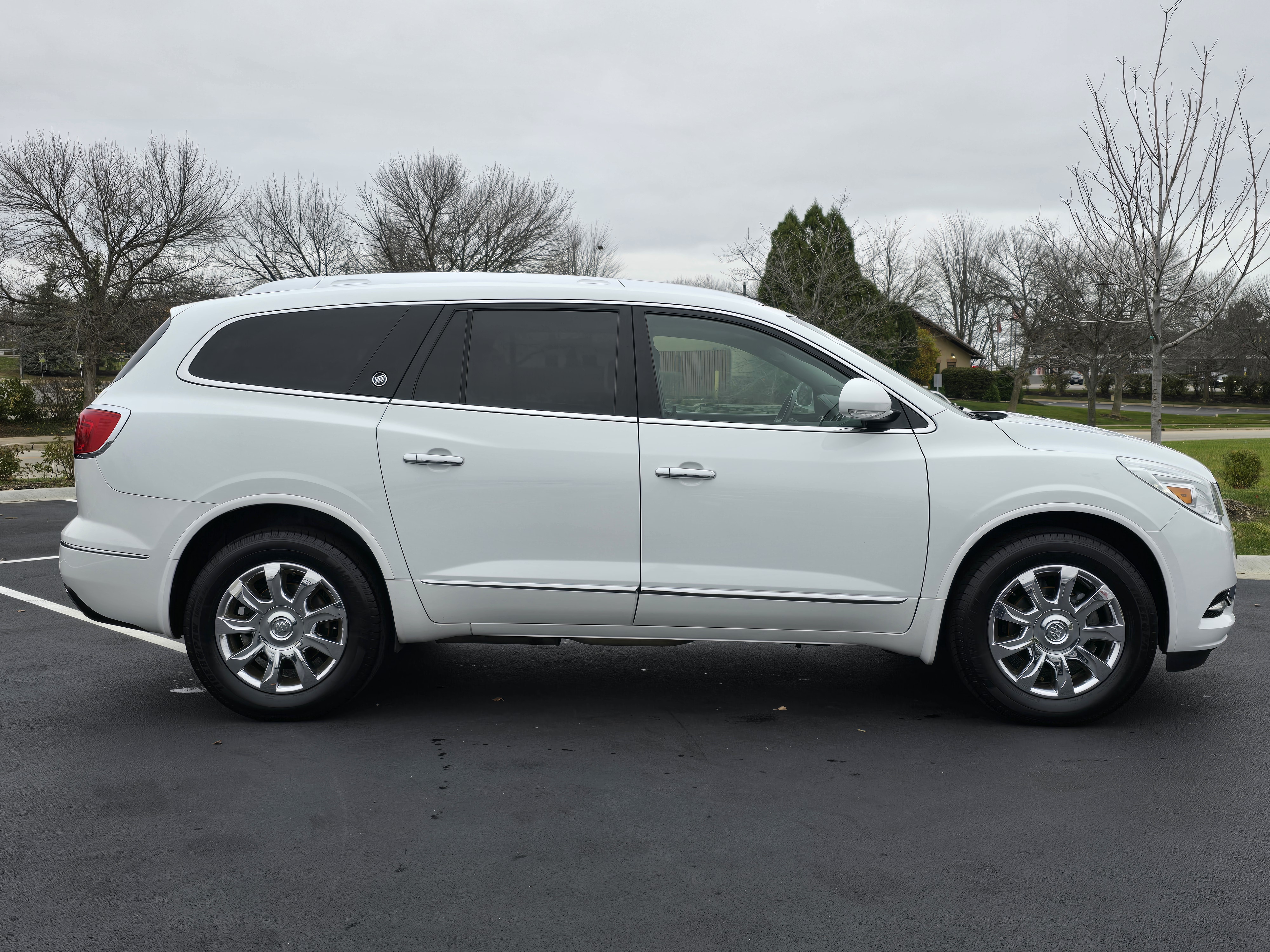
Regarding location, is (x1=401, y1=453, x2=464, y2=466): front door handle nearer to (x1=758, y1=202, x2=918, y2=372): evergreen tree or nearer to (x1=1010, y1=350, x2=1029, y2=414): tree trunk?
(x1=758, y1=202, x2=918, y2=372): evergreen tree

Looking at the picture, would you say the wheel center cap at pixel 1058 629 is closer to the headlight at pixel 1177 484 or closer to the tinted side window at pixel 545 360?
the headlight at pixel 1177 484

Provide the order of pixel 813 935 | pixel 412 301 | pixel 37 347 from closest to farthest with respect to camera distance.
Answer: pixel 813 935, pixel 412 301, pixel 37 347

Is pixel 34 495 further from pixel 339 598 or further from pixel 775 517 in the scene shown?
pixel 775 517

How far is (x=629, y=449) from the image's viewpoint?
428cm

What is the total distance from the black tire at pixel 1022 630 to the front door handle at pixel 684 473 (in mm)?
1192

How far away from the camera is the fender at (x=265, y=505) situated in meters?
4.34

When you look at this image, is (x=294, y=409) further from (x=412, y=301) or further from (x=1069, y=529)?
(x=1069, y=529)

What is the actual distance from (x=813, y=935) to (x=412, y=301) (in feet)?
10.1

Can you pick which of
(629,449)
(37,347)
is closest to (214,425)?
(629,449)

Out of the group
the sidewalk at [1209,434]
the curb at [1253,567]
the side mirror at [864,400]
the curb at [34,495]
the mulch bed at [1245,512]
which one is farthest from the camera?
the sidewalk at [1209,434]

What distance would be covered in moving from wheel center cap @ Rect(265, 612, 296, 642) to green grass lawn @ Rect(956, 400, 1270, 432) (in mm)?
31015

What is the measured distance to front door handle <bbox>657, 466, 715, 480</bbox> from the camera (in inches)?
167

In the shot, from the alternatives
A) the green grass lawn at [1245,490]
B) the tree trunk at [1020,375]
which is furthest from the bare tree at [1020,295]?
the green grass lawn at [1245,490]

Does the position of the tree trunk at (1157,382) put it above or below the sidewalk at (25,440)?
above
